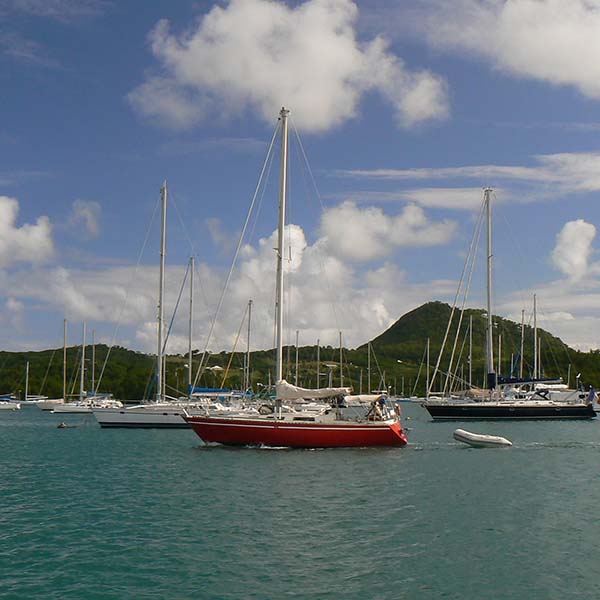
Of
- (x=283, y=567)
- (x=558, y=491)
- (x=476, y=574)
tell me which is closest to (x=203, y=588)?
(x=283, y=567)

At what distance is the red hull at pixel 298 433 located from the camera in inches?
1816

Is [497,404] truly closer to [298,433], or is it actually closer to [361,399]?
[361,399]

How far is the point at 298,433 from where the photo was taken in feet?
151

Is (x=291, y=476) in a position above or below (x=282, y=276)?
below

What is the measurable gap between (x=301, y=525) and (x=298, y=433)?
19.5 metres

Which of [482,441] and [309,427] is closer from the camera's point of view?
[309,427]

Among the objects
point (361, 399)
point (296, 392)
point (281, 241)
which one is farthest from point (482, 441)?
point (281, 241)

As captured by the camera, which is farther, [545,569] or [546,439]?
[546,439]

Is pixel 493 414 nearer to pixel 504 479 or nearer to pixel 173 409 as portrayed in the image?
pixel 173 409

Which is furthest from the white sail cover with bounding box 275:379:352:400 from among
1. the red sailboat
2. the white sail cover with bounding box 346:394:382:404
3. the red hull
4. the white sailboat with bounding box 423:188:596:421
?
the white sailboat with bounding box 423:188:596:421

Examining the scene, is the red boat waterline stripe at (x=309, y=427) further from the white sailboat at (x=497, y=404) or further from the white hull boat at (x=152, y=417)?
the white sailboat at (x=497, y=404)

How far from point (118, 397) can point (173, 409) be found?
10868 centimetres

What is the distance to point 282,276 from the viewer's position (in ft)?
159

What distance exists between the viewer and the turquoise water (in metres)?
20.0
